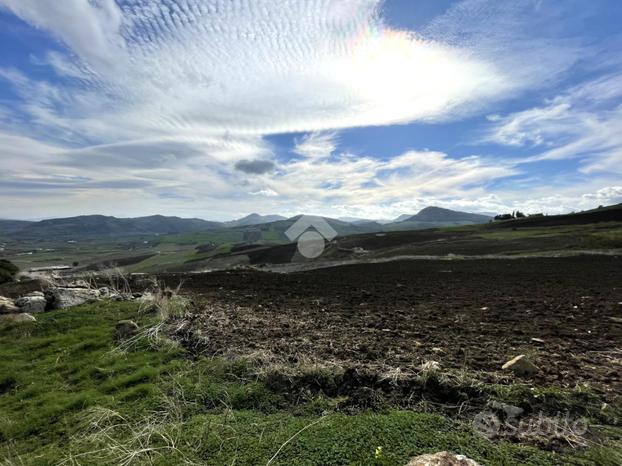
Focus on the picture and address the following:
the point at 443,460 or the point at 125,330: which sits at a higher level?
the point at 443,460

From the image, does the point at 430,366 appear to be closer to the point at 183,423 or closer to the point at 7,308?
the point at 183,423

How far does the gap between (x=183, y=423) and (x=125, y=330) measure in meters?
5.56

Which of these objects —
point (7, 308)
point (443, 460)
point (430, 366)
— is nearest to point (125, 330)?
point (7, 308)

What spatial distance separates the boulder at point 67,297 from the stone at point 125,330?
522cm

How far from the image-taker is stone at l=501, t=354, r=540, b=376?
5.36 meters

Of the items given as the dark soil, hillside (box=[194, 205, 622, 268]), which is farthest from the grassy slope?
hillside (box=[194, 205, 622, 268])

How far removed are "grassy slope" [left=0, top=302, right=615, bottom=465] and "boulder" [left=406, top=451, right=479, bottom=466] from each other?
17.4 inches

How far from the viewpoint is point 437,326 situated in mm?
8562

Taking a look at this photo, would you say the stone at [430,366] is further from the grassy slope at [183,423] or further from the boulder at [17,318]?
the boulder at [17,318]

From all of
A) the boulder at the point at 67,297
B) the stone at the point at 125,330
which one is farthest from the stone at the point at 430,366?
the boulder at the point at 67,297

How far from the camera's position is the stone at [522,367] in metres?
5.36

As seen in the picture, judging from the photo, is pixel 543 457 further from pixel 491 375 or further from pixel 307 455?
pixel 307 455

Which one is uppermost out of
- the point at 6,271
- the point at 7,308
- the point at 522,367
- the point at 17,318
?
the point at 522,367

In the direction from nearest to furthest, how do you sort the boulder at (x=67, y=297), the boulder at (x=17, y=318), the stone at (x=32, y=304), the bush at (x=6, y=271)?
the boulder at (x=17, y=318) < the stone at (x=32, y=304) < the boulder at (x=67, y=297) < the bush at (x=6, y=271)
